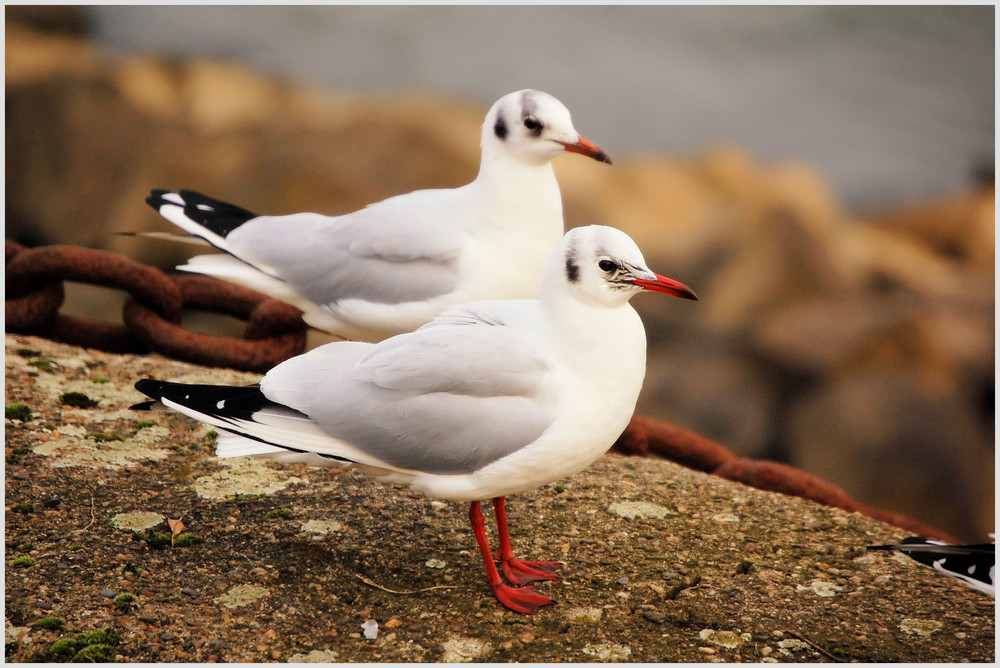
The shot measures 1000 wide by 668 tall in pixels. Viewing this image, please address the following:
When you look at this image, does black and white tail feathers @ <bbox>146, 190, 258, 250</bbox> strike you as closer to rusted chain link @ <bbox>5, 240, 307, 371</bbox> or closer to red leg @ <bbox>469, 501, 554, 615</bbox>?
rusted chain link @ <bbox>5, 240, 307, 371</bbox>

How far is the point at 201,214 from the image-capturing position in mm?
3715

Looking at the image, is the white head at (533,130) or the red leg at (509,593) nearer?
the red leg at (509,593)

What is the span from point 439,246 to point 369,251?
0.86 feet

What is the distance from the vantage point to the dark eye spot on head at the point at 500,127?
335cm

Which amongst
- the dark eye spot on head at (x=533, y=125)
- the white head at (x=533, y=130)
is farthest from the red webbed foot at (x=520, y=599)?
the dark eye spot on head at (x=533, y=125)

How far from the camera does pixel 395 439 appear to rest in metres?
2.42

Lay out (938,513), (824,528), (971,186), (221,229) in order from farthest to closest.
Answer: (971,186)
(938,513)
(221,229)
(824,528)

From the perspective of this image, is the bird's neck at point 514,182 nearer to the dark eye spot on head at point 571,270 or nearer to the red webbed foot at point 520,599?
the dark eye spot on head at point 571,270

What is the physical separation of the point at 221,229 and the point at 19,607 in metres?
1.71

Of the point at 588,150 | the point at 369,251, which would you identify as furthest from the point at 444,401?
the point at 588,150

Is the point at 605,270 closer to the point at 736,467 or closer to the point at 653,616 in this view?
the point at 653,616

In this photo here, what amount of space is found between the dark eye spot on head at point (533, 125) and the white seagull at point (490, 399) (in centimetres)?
96

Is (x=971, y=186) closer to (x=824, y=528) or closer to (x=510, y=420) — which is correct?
(x=824, y=528)

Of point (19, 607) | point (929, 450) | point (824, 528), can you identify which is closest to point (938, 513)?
point (929, 450)
